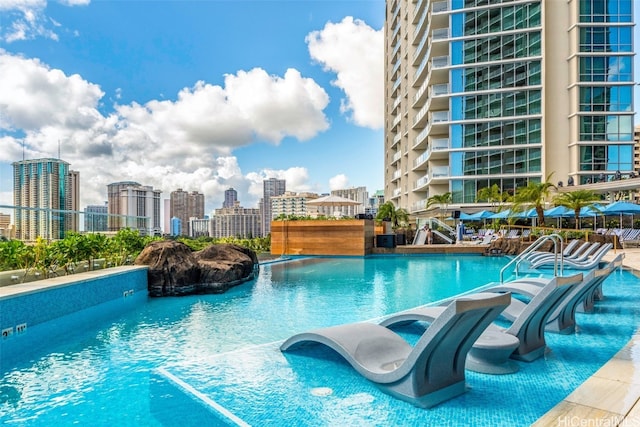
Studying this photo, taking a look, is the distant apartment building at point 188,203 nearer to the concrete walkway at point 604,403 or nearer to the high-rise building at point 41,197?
the high-rise building at point 41,197

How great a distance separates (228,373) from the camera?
4645 millimetres

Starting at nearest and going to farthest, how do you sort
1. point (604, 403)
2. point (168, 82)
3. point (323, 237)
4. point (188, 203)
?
point (604, 403), point (323, 237), point (168, 82), point (188, 203)

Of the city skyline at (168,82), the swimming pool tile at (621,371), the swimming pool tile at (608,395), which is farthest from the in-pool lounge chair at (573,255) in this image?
the city skyline at (168,82)

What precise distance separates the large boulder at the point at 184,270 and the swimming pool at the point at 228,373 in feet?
6.51

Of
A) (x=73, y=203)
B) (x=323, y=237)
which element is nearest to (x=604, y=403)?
(x=73, y=203)

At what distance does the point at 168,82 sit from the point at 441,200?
23666 mm

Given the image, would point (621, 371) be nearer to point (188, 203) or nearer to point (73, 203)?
point (73, 203)

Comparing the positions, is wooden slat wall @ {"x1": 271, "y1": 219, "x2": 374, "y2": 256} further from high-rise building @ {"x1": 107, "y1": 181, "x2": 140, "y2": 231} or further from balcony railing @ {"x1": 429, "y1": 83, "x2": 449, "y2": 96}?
balcony railing @ {"x1": 429, "y1": 83, "x2": 449, "y2": 96}

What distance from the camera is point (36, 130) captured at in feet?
66.0

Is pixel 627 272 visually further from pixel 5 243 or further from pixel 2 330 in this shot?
pixel 5 243

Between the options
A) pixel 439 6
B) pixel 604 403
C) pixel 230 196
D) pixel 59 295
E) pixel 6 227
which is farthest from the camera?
pixel 230 196

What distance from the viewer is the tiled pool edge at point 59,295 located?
266 inches

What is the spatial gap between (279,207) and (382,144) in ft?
64.1

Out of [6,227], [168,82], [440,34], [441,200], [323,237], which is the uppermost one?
[440,34]
